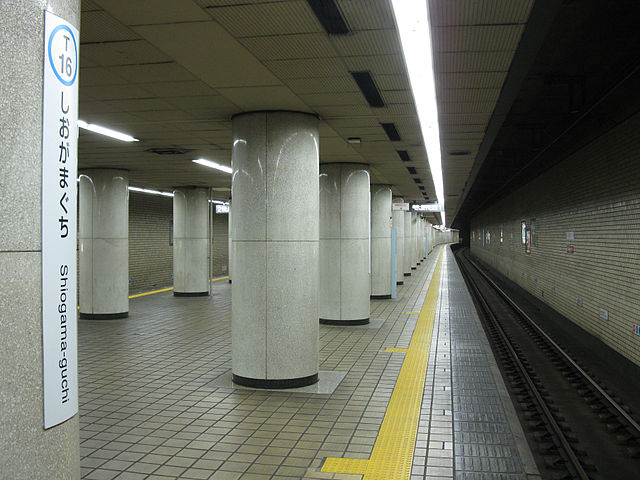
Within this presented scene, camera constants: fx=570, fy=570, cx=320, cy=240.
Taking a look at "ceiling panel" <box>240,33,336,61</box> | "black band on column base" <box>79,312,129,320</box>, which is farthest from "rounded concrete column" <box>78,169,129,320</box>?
"ceiling panel" <box>240,33,336,61</box>

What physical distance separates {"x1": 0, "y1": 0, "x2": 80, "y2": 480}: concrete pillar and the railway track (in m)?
4.12

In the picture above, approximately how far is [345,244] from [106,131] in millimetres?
5175

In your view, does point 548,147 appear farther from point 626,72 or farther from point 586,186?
point 626,72

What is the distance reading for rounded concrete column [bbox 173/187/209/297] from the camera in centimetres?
1741

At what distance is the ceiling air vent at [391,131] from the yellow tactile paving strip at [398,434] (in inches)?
133

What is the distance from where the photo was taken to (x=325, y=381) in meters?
7.11

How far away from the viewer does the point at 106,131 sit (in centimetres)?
841

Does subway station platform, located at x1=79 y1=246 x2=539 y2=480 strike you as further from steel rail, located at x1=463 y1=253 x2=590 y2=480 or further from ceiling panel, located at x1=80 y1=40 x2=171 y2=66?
ceiling panel, located at x1=80 y1=40 x2=171 y2=66

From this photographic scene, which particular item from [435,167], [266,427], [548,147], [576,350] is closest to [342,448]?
[266,427]

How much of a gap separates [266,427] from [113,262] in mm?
8469

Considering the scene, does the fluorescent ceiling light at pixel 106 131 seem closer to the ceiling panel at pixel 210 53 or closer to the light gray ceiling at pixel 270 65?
the light gray ceiling at pixel 270 65

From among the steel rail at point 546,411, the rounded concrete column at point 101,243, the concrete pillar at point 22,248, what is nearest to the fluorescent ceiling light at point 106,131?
the rounded concrete column at point 101,243

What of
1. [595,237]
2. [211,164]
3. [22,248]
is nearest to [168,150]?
[211,164]

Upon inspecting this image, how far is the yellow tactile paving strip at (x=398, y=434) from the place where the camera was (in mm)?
4344
